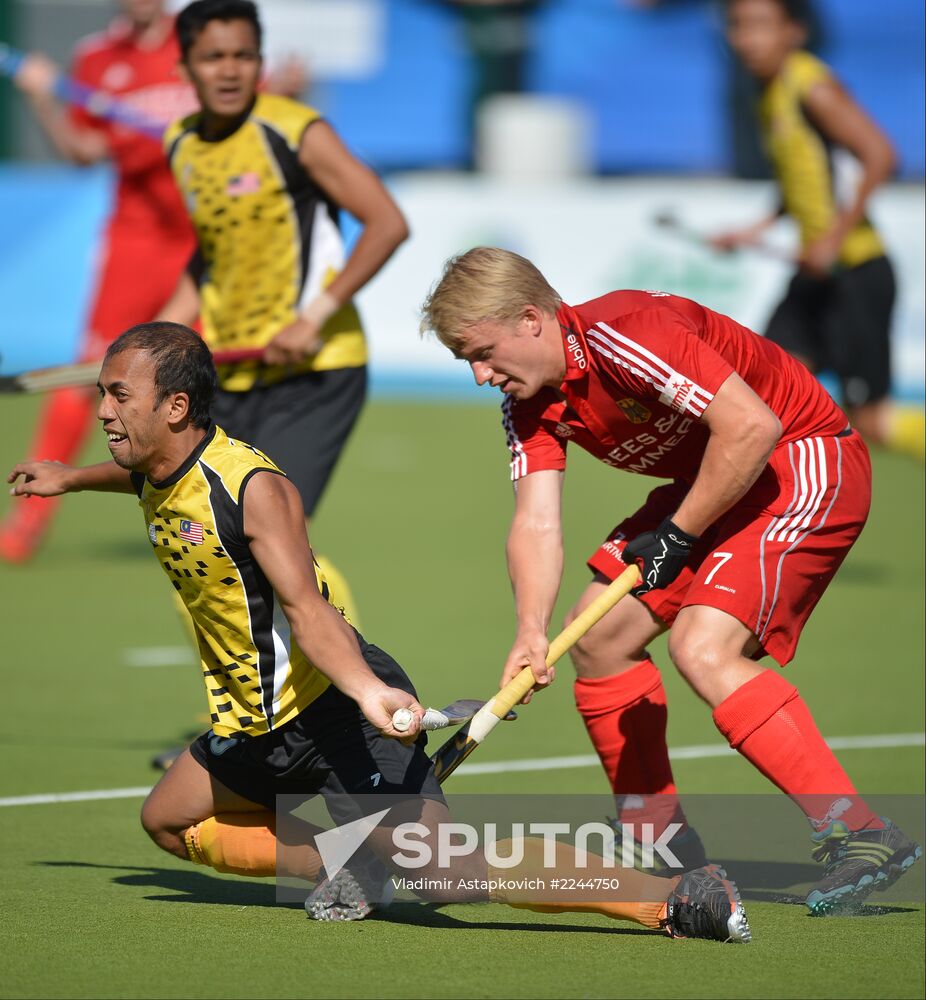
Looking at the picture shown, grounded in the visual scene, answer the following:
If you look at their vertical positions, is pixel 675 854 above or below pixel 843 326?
below

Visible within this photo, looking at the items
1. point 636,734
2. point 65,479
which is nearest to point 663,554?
point 636,734

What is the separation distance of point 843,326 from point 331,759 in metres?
5.37

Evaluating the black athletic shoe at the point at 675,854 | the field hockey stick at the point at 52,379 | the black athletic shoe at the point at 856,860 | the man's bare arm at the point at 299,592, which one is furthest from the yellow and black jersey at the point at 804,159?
the man's bare arm at the point at 299,592

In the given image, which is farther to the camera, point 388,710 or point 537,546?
point 537,546

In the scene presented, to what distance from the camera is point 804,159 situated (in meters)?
8.82

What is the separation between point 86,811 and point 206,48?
2.38 metres

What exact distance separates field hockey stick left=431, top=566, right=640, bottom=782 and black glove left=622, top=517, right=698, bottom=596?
5 centimetres

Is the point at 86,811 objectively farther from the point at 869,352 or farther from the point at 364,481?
the point at 364,481

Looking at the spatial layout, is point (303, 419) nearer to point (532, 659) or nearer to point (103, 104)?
point (532, 659)

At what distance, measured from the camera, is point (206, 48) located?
580cm

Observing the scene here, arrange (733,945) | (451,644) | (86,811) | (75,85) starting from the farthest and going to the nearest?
(75,85), (451,644), (86,811), (733,945)

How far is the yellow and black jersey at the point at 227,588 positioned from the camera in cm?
410

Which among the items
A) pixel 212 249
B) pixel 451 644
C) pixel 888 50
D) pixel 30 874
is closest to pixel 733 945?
pixel 30 874
